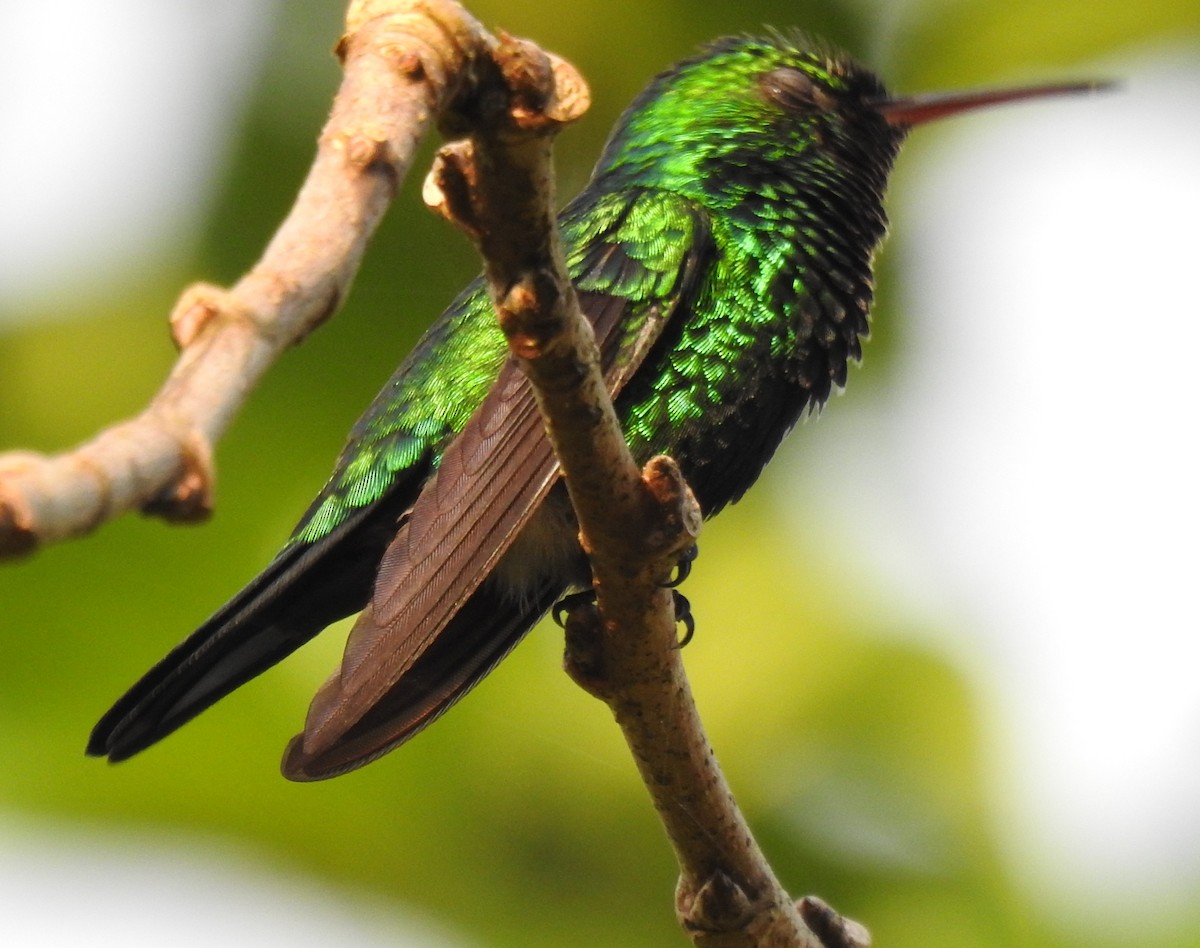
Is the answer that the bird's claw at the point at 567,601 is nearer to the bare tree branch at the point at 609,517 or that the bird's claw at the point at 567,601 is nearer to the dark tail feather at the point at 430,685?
the dark tail feather at the point at 430,685

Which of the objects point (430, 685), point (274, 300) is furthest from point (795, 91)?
point (274, 300)

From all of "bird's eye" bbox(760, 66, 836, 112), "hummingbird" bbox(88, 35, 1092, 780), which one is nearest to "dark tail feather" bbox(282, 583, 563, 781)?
"hummingbird" bbox(88, 35, 1092, 780)

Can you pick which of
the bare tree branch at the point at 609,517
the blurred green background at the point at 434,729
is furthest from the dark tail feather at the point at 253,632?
the blurred green background at the point at 434,729

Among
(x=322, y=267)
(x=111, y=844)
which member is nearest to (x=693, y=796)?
(x=322, y=267)

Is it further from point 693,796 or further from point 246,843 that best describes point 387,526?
point 246,843

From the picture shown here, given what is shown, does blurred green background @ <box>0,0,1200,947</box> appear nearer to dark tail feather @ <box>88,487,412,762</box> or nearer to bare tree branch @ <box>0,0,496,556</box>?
dark tail feather @ <box>88,487,412,762</box>
